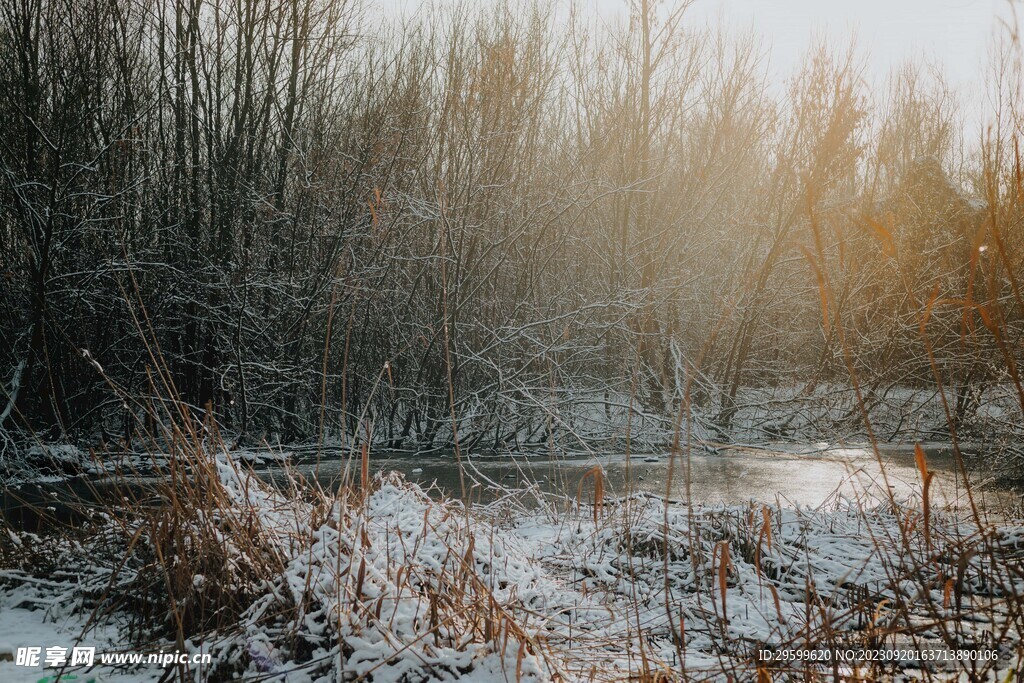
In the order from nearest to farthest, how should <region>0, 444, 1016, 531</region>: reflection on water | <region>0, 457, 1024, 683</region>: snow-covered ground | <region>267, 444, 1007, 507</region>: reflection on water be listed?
<region>0, 457, 1024, 683</region>: snow-covered ground → <region>0, 444, 1016, 531</region>: reflection on water → <region>267, 444, 1007, 507</region>: reflection on water

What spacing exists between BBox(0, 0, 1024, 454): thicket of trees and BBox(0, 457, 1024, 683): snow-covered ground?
4.39 metres

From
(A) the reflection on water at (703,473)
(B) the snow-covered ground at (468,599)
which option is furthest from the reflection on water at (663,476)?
(B) the snow-covered ground at (468,599)

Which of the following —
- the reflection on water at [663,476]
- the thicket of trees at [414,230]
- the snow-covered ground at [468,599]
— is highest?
the thicket of trees at [414,230]

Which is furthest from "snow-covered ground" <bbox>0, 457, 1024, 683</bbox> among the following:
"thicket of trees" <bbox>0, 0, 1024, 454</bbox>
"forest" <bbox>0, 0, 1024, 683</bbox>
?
"thicket of trees" <bbox>0, 0, 1024, 454</bbox>

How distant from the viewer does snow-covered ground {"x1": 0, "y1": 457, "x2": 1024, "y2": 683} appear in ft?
6.79

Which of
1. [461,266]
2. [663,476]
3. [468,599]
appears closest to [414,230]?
[461,266]

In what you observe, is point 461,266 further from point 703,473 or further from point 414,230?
point 703,473

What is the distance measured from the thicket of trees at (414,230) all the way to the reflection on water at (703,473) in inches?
27.1

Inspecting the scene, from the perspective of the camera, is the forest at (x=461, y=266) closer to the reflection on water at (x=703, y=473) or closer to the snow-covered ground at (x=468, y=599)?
the reflection on water at (x=703, y=473)

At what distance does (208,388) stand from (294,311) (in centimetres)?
160

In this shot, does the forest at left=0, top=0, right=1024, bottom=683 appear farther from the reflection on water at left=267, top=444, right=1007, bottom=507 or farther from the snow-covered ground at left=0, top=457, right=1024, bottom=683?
the snow-covered ground at left=0, top=457, right=1024, bottom=683

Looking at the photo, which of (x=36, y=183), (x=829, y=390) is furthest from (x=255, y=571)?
(x=829, y=390)

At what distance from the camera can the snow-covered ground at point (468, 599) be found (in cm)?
207

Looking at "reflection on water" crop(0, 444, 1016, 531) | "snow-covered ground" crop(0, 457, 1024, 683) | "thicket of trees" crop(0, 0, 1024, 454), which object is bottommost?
"reflection on water" crop(0, 444, 1016, 531)
